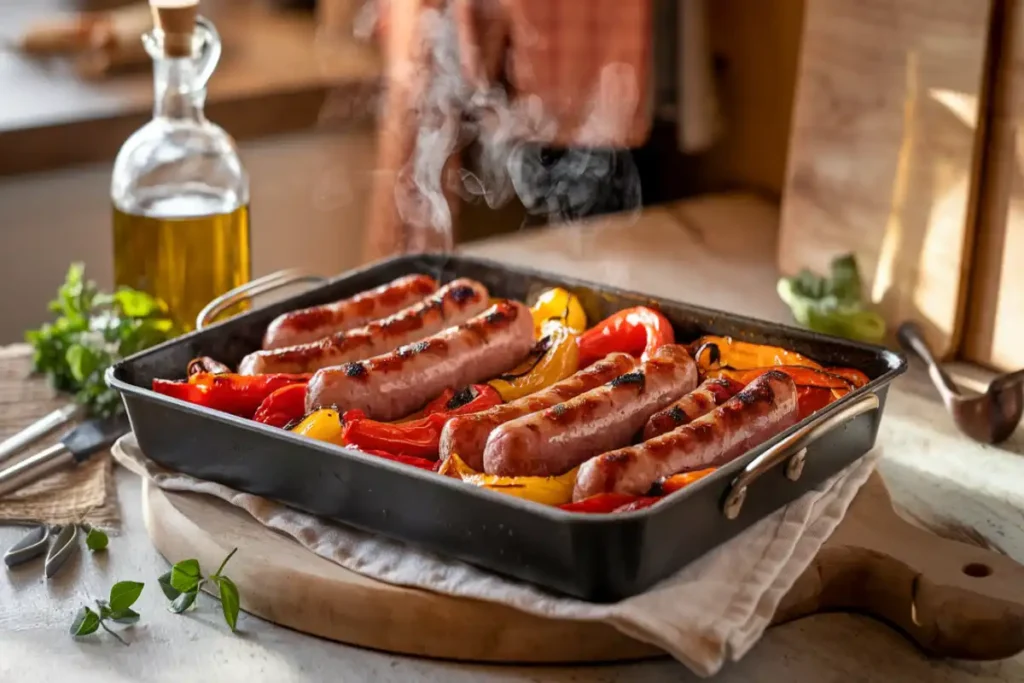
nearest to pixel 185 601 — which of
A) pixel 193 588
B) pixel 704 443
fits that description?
pixel 193 588

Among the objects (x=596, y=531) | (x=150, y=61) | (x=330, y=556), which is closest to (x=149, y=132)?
(x=330, y=556)

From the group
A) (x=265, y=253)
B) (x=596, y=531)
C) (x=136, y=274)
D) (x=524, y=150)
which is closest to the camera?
(x=596, y=531)

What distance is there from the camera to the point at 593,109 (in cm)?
278

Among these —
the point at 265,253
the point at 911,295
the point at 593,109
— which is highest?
the point at 593,109

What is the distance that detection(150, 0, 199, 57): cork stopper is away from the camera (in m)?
1.96

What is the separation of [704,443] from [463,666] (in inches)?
13.2

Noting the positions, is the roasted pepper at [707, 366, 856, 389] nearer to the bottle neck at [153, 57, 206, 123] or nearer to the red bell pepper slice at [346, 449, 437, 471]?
the red bell pepper slice at [346, 449, 437, 471]

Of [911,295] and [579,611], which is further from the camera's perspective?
[911,295]

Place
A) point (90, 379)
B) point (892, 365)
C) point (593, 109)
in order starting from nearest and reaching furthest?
1. point (892, 365)
2. point (90, 379)
3. point (593, 109)

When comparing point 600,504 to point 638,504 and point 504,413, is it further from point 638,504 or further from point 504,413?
point 504,413

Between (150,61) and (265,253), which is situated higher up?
(150,61)

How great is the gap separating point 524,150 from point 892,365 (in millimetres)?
1518

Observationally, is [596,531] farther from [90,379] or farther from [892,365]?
[90,379]

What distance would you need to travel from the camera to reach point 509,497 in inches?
51.1
